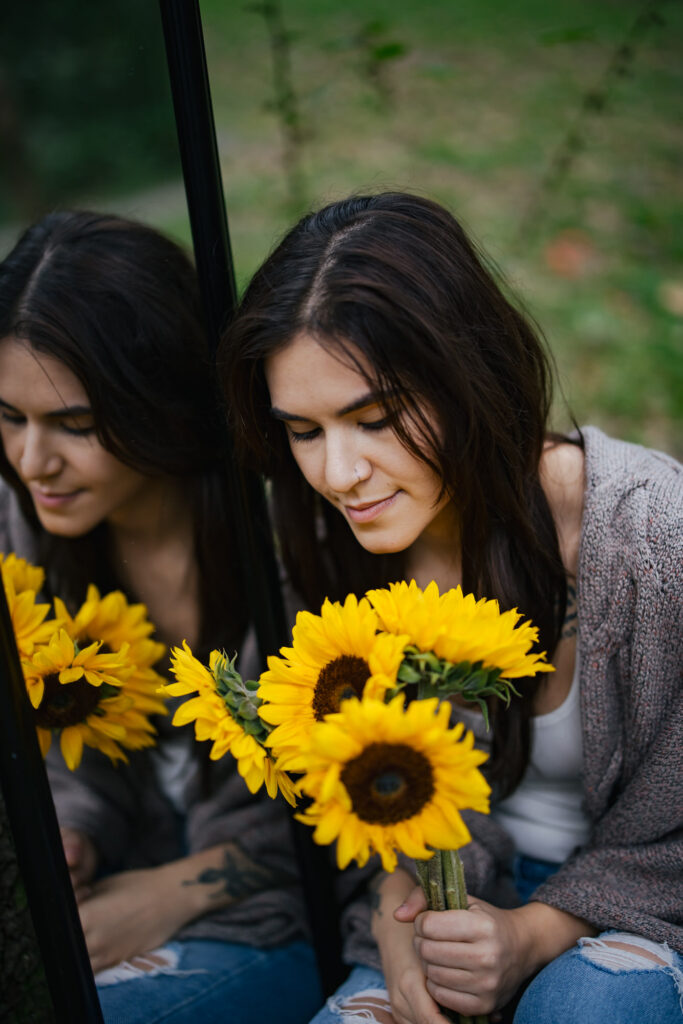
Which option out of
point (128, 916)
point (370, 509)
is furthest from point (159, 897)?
point (370, 509)

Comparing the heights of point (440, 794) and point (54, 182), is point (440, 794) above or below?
below

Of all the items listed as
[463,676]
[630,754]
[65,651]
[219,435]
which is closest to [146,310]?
[219,435]

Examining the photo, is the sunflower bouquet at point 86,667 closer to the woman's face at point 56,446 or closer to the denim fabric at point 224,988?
the woman's face at point 56,446

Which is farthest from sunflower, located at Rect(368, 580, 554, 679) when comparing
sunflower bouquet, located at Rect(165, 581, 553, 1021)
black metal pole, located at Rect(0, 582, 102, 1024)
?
black metal pole, located at Rect(0, 582, 102, 1024)

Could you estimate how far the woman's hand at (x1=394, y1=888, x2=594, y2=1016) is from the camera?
1.15m

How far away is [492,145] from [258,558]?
9.83 ft

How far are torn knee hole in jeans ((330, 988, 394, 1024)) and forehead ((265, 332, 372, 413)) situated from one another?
0.89m

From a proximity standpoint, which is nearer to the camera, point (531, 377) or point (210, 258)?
point (210, 258)

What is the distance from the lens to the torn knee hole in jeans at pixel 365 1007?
1.36 metres

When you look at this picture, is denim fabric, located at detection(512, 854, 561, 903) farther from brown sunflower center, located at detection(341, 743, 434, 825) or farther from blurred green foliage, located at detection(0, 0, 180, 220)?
blurred green foliage, located at detection(0, 0, 180, 220)

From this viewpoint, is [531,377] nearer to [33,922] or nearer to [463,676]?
[463,676]

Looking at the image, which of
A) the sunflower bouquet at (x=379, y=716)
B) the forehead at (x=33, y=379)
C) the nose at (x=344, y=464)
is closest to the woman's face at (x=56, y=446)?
the forehead at (x=33, y=379)

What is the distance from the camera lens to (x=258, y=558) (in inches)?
55.0

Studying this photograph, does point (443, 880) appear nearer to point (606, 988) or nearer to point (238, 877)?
point (606, 988)
